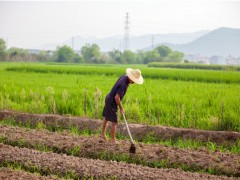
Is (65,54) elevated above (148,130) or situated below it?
above

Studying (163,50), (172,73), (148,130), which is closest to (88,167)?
(148,130)

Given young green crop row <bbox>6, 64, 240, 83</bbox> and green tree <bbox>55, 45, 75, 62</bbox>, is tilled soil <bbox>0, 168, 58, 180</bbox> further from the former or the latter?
green tree <bbox>55, 45, 75, 62</bbox>

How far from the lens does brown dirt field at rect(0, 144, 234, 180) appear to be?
4.85 m

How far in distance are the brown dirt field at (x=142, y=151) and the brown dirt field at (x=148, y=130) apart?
93cm

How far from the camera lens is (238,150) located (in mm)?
6594

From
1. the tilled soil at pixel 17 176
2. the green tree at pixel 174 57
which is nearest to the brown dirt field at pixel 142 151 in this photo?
the tilled soil at pixel 17 176

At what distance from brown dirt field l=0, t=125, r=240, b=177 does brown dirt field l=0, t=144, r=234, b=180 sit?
0.48 m

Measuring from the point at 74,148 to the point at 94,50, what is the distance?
2123 inches

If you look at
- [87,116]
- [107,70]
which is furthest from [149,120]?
[107,70]

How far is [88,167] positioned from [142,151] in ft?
3.65

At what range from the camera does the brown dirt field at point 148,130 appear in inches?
278

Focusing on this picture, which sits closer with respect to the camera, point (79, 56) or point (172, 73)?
point (172, 73)

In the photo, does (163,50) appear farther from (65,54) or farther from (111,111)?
(111,111)

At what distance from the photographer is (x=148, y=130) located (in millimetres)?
Answer: 7379
